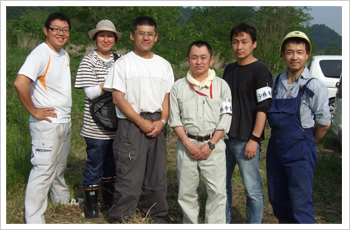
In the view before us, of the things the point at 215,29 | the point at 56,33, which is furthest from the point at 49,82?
the point at 215,29

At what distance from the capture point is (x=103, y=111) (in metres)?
3.32

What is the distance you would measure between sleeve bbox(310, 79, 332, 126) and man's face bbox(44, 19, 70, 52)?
2.37 metres

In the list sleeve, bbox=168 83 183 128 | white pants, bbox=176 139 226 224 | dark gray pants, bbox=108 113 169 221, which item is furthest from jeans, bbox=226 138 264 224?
dark gray pants, bbox=108 113 169 221

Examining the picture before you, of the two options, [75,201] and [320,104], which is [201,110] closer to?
[320,104]

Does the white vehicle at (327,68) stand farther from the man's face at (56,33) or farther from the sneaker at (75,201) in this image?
the man's face at (56,33)

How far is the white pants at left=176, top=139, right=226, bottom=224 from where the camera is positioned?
2885 mm

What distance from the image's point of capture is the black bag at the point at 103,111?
10.8 feet

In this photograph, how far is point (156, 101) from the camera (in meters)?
3.02

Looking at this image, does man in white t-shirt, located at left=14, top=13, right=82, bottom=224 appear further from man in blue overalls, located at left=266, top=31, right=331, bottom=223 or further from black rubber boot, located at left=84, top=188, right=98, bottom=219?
man in blue overalls, located at left=266, top=31, right=331, bottom=223

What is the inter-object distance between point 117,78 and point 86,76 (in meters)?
0.52

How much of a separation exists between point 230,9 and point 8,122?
24610mm

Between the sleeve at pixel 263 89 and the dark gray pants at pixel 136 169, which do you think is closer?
the sleeve at pixel 263 89

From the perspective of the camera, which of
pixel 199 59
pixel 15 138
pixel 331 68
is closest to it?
pixel 199 59

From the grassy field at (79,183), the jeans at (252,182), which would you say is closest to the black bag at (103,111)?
the grassy field at (79,183)
